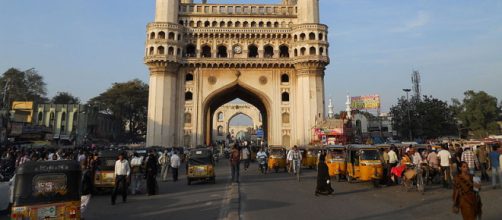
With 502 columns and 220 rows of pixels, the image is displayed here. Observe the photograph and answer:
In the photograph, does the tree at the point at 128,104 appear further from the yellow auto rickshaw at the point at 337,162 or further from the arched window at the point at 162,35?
the yellow auto rickshaw at the point at 337,162

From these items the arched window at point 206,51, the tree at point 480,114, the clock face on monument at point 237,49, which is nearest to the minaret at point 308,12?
the clock face on monument at point 237,49

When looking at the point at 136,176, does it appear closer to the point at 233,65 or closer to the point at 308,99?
the point at 308,99

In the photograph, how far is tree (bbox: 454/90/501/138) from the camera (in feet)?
160

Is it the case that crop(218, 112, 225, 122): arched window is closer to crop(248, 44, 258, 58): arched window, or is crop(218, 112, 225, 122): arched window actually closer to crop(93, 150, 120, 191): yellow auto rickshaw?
crop(248, 44, 258, 58): arched window

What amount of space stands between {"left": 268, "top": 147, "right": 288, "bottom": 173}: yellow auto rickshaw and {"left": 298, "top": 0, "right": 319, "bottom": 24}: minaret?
68.8ft

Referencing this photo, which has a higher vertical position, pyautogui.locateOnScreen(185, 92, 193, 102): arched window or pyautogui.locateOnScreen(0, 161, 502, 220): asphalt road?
pyautogui.locateOnScreen(185, 92, 193, 102): arched window

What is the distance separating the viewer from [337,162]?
53.1 ft

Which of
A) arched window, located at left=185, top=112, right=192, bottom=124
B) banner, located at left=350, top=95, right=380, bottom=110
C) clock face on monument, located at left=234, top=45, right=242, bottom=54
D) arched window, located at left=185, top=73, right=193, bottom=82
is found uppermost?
clock face on monument, located at left=234, top=45, right=242, bottom=54

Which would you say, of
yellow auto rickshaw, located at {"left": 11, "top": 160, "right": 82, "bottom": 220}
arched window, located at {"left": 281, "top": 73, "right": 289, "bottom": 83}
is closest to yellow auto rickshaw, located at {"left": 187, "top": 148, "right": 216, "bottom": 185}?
yellow auto rickshaw, located at {"left": 11, "top": 160, "right": 82, "bottom": 220}

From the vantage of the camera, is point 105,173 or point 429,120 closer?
point 105,173

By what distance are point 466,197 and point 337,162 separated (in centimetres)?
984

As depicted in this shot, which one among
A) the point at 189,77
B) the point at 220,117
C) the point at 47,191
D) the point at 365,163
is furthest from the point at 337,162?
the point at 220,117

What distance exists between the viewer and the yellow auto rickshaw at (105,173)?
13141 millimetres

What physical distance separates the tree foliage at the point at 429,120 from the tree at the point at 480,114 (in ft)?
8.29
